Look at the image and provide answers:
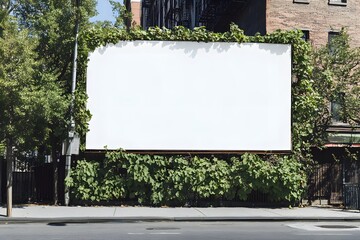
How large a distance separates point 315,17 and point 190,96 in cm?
1235

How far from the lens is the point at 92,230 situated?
46.3 ft

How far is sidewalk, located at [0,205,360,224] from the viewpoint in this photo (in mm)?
17172

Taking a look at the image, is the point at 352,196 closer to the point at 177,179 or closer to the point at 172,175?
the point at 177,179

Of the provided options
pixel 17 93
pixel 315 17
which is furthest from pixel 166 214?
pixel 315 17

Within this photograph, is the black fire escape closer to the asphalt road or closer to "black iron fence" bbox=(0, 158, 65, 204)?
"black iron fence" bbox=(0, 158, 65, 204)

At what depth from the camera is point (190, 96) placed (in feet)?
74.4

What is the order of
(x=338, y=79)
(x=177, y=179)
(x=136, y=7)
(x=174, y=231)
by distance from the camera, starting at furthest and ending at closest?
(x=136, y=7) < (x=338, y=79) < (x=177, y=179) < (x=174, y=231)

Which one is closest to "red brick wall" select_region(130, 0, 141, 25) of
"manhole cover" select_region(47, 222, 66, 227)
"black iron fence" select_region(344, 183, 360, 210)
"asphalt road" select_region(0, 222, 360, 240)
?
"black iron fence" select_region(344, 183, 360, 210)

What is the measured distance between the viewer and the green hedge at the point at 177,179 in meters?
21.5

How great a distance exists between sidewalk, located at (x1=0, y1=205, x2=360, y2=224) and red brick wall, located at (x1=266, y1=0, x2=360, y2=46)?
12899 millimetres

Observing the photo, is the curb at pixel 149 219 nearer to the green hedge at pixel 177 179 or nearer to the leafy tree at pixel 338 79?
the green hedge at pixel 177 179

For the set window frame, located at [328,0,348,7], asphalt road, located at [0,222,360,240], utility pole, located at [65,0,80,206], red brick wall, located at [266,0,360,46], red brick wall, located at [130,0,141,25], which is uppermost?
red brick wall, located at [130,0,141,25]

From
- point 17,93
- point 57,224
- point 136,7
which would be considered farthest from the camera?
point 136,7

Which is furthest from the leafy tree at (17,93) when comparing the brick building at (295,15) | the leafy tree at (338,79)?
the brick building at (295,15)
